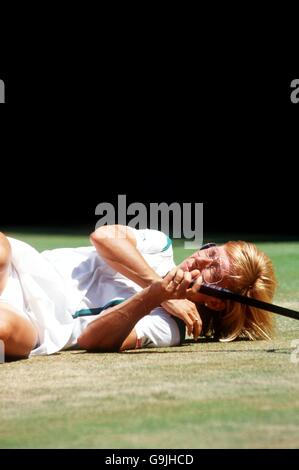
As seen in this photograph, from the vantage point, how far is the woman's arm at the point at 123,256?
11.7ft

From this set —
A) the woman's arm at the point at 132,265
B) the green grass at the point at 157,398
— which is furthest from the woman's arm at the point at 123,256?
the green grass at the point at 157,398

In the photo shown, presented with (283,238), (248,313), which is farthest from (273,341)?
(283,238)

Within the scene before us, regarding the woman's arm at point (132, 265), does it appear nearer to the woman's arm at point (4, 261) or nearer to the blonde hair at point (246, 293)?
the blonde hair at point (246, 293)

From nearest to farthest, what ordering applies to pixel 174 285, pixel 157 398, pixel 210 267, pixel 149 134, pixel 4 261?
pixel 157 398
pixel 174 285
pixel 4 261
pixel 210 267
pixel 149 134

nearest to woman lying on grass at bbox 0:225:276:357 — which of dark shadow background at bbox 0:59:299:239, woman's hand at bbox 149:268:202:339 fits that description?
woman's hand at bbox 149:268:202:339

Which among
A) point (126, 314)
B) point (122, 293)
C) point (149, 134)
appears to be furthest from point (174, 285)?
point (149, 134)

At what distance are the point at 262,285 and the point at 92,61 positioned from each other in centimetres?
716

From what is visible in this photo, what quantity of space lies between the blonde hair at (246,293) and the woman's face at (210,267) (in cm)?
2

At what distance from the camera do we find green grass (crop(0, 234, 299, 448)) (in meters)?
2.42

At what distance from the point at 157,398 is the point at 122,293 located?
0.92m

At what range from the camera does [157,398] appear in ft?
9.24

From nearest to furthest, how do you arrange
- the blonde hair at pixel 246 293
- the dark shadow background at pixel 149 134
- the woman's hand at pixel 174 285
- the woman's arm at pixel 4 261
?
the woman's hand at pixel 174 285
the woman's arm at pixel 4 261
the blonde hair at pixel 246 293
the dark shadow background at pixel 149 134

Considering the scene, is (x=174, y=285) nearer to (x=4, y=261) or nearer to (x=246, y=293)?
(x=246, y=293)

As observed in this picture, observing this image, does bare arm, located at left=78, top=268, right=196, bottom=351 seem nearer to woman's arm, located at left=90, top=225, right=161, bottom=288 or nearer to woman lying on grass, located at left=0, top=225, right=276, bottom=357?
woman lying on grass, located at left=0, top=225, right=276, bottom=357
